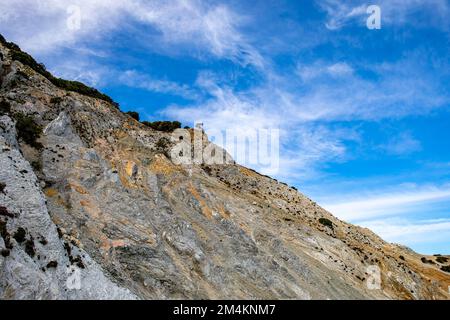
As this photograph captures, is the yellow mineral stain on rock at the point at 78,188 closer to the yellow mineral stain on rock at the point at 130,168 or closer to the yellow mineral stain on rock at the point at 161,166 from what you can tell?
the yellow mineral stain on rock at the point at 130,168

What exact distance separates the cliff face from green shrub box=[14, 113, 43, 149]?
219mm

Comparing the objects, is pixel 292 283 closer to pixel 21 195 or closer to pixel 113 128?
pixel 21 195

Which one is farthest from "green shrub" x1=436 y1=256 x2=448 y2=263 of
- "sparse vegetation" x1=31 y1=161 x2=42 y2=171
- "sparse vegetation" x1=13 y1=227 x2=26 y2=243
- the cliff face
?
"sparse vegetation" x1=13 y1=227 x2=26 y2=243

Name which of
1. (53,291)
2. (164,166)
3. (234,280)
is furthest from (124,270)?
(164,166)

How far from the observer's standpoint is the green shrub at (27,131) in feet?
139

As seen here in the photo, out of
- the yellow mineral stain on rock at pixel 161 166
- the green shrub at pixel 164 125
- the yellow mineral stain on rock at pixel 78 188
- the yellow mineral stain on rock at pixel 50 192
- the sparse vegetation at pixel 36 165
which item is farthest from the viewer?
the green shrub at pixel 164 125

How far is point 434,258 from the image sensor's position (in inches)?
3551

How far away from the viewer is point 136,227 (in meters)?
38.0

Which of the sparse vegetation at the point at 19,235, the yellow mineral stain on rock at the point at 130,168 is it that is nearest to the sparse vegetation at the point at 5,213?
the sparse vegetation at the point at 19,235

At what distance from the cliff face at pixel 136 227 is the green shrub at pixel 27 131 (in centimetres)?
22

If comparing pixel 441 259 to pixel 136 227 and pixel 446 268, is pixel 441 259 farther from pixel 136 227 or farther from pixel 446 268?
pixel 136 227

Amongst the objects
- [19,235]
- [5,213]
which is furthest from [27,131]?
[19,235]

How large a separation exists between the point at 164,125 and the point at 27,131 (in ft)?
97.6

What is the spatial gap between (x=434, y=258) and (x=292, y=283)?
64.4m
